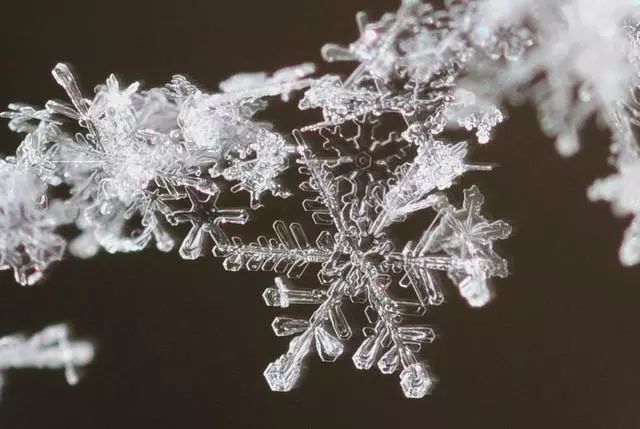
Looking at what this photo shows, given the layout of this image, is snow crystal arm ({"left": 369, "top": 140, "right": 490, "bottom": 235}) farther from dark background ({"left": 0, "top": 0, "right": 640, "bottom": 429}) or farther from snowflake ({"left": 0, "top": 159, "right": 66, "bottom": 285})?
snowflake ({"left": 0, "top": 159, "right": 66, "bottom": 285})

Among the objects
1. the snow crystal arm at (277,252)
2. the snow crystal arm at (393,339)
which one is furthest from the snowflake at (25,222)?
the snow crystal arm at (393,339)

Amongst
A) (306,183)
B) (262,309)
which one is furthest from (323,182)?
(262,309)

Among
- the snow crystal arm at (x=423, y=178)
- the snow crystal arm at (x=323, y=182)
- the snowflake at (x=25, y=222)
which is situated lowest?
the snow crystal arm at (x=423, y=178)

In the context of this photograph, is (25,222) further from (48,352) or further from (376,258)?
(376,258)

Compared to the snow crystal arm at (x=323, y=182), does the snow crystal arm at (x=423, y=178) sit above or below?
below

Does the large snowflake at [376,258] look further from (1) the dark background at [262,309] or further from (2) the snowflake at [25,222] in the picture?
(2) the snowflake at [25,222]
